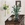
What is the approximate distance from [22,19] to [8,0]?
1.08ft

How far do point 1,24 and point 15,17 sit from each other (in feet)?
0.73

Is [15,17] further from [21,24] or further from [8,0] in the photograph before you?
[8,0]

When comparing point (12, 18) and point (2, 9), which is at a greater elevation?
point (2, 9)

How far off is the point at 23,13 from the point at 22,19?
0.08 metres

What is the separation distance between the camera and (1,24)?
93 cm

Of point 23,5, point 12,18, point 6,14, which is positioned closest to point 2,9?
point 6,14

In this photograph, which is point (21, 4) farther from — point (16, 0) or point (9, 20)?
point (9, 20)

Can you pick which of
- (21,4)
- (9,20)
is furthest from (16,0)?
(9,20)

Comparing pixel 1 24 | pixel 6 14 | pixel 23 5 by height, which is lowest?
pixel 1 24

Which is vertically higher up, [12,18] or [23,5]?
[23,5]

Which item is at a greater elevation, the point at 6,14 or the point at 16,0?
the point at 16,0

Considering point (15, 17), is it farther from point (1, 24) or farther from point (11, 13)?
point (1, 24)

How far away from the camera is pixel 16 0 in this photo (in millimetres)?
908

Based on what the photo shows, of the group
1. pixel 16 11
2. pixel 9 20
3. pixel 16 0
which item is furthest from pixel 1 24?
pixel 16 0
